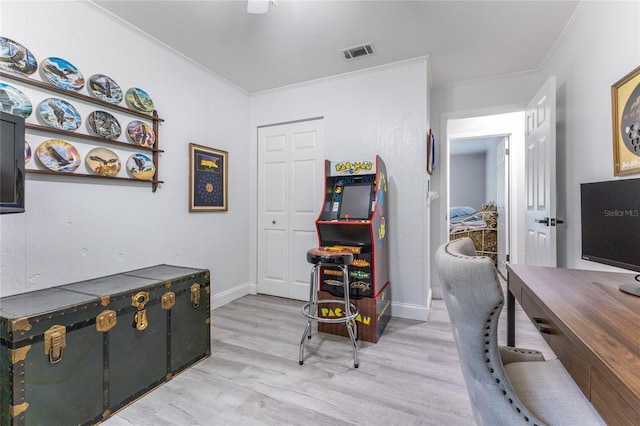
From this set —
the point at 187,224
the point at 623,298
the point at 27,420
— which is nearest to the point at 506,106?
the point at 623,298

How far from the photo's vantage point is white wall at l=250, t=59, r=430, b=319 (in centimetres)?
283

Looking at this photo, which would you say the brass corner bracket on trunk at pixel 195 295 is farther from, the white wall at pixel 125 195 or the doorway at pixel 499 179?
the doorway at pixel 499 179

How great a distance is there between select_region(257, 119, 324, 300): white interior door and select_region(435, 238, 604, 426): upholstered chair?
2.54 m

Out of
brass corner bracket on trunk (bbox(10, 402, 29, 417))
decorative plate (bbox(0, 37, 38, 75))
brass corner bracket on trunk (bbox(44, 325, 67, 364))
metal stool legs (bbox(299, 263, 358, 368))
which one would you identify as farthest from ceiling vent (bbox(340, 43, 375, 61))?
brass corner bracket on trunk (bbox(10, 402, 29, 417))

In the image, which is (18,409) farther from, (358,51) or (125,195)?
(358,51)

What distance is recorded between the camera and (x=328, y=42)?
2.51 meters

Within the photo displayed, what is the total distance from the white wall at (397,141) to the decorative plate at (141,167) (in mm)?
1767

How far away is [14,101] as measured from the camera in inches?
64.9

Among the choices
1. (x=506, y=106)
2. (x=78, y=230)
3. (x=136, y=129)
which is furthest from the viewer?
(x=506, y=106)

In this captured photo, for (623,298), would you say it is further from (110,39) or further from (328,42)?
(110,39)

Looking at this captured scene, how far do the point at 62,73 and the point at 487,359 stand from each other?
9.10ft

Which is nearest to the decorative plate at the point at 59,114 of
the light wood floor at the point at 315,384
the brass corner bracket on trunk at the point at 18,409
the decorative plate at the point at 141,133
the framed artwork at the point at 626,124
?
the decorative plate at the point at 141,133

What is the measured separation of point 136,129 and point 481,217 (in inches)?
222

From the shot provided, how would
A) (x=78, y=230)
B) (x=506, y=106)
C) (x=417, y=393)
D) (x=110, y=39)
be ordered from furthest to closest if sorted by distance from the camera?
(x=506, y=106)
(x=110, y=39)
(x=78, y=230)
(x=417, y=393)
